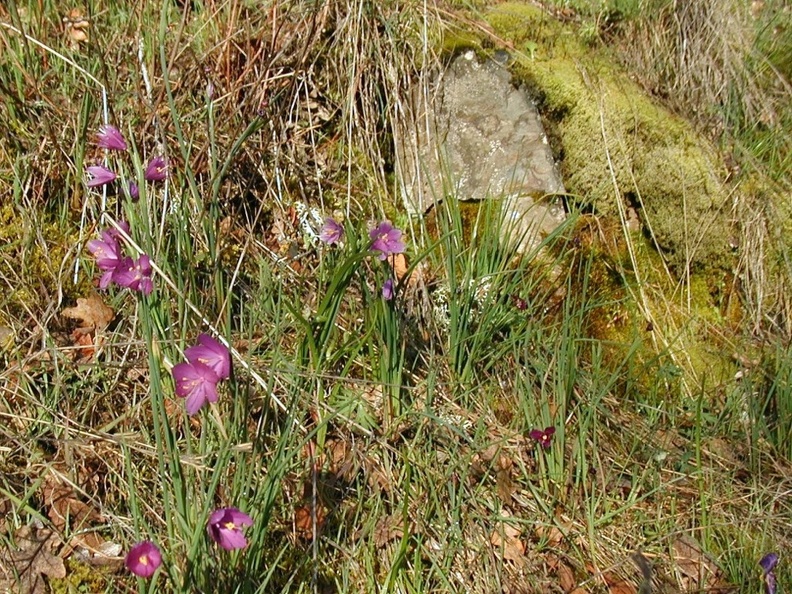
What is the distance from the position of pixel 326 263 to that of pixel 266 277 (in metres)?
0.22

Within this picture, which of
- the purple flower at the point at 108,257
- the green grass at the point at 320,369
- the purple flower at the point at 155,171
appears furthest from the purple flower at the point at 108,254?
the purple flower at the point at 155,171

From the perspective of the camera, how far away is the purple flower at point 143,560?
148 cm

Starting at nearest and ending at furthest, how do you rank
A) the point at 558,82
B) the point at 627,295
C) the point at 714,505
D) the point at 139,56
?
the point at 714,505, the point at 139,56, the point at 627,295, the point at 558,82

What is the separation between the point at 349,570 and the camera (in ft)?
6.88

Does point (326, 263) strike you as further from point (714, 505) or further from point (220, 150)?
point (714, 505)

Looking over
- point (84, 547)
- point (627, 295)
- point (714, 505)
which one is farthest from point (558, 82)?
point (84, 547)

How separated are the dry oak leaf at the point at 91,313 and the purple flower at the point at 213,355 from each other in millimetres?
1061

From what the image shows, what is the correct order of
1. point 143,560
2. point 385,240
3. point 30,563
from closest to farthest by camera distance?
point 143,560 < point 30,563 < point 385,240

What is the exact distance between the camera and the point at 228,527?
5.25 ft

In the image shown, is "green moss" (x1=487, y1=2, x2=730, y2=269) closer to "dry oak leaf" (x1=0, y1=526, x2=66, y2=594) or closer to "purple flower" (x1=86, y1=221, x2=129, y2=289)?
"purple flower" (x1=86, y1=221, x2=129, y2=289)

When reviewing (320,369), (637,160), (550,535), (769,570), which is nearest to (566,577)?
(550,535)

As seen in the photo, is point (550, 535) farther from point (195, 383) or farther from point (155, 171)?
point (155, 171)

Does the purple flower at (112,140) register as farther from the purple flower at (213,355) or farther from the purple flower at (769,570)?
the purple flower at (769,570)

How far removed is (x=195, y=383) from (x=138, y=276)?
361mm
